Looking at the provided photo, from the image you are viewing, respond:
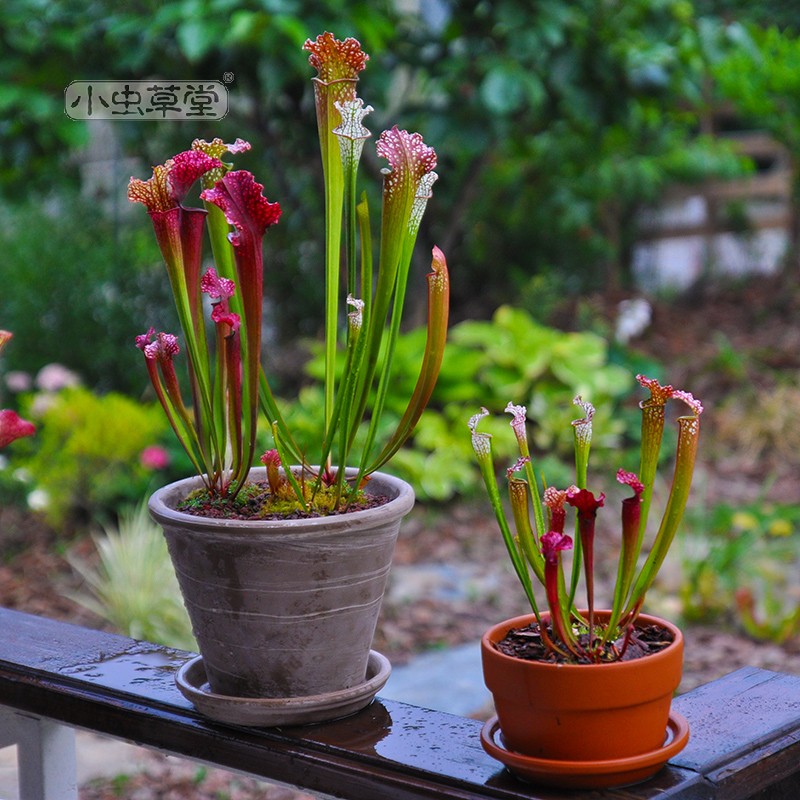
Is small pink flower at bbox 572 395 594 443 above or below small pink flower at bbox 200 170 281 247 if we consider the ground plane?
below

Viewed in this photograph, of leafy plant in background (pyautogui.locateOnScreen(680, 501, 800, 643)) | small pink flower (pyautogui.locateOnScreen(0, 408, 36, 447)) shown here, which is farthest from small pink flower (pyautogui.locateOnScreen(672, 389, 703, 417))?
leafy plant in background (pyautogui.locateOnScreen(680, 501, 800, 643))

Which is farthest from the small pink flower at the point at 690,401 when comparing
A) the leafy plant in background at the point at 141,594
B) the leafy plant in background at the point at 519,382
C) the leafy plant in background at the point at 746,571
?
the leafy plant in background at the point at 519,382

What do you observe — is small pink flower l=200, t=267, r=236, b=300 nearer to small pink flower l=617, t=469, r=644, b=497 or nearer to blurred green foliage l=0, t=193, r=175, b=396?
small pink flower l=617, t=469, r=644, b=497

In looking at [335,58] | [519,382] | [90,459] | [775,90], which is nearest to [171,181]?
[335,58]

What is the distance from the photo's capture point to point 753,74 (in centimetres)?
639

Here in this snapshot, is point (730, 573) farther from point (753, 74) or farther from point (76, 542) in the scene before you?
point (753, 74)

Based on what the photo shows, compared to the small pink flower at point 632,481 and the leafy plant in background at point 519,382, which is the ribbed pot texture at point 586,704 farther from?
the leafy plant in background at point 519,382

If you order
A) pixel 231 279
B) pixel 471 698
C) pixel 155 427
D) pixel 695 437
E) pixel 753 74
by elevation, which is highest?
pixel 753 74

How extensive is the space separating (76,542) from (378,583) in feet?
10.6

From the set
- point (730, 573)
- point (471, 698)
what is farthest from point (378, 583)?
point (730, 573)

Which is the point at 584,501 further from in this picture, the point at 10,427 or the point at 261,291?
the point at 10,427
